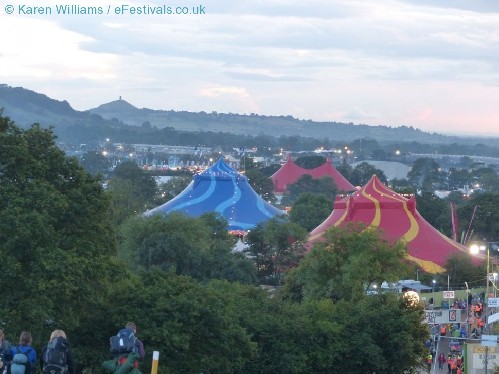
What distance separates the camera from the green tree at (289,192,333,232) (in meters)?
70.9

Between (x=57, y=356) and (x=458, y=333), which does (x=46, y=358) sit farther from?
(x=458, y=333)

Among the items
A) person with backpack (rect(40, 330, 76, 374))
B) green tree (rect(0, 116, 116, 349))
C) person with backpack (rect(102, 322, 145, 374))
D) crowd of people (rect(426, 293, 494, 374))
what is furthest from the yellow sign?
person with backpack (rect(40, 330, 76, 374))

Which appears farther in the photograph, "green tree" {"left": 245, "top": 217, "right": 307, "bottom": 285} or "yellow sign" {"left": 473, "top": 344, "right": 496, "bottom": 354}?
"green tree" {"left": 245, "top": 217, "right": 307, "bottom": 285}

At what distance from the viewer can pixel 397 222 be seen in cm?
5400

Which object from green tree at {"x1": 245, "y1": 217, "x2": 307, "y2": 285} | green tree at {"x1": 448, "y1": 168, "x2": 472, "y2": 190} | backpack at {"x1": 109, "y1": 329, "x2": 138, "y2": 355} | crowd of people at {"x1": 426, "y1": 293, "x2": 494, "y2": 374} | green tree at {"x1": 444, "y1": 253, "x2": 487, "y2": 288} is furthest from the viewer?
green tree at {"x1": 448, "y1": 168, "x2": 472, "y2": 190}

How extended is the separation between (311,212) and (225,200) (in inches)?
261

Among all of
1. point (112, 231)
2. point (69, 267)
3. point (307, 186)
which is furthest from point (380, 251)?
point (307, 186)

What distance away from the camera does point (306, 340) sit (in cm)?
2730

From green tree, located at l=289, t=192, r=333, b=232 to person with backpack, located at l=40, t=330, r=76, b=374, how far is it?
184 ft

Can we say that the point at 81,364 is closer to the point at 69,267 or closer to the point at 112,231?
the point at 69,267

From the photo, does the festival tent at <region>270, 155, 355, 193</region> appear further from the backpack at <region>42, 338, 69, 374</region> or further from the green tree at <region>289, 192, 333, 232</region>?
the backpack at <region>42, 338, 69, 374</region>

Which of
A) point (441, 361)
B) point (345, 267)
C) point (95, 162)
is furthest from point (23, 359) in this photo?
point (95, 162)

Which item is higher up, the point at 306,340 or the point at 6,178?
the point at 6,178

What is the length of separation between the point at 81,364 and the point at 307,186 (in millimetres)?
92931
